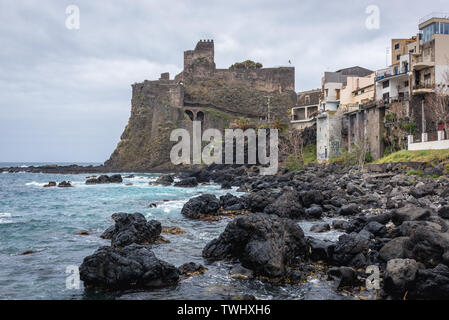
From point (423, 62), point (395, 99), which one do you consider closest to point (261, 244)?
point (395, 99)

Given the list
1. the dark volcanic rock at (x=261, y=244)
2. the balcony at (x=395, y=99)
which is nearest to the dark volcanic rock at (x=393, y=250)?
the dark volcanic rock at (x=261, y=244)

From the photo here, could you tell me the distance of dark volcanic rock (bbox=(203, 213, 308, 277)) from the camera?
9.63 meters

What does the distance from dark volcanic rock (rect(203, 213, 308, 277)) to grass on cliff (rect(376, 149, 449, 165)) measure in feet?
62.5

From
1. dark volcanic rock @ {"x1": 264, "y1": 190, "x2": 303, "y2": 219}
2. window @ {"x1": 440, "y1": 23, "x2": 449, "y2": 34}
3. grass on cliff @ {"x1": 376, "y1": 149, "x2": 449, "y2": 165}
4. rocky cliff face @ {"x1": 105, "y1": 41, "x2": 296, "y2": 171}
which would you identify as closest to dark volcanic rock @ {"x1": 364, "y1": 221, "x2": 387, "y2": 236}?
dark volcanic rock @ {"x1": 264, "y1": 190, "x2": 303, "y2": 219}

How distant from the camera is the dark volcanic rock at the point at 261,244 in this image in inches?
379

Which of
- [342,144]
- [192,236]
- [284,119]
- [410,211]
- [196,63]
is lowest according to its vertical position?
[192,236]

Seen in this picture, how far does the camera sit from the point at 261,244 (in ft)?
33.3

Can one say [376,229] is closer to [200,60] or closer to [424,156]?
[424,156]

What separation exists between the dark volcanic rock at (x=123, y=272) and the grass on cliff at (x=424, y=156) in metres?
23.0

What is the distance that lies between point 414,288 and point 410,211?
560cm

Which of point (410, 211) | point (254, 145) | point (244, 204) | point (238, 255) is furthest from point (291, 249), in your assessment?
point (254, 145)

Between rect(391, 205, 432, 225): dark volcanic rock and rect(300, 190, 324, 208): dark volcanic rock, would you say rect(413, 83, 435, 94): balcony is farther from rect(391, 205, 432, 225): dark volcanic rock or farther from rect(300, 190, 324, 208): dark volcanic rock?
rect(391, 205, 432, 225): dark volcanic rock

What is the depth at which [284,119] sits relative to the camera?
78.9 metres
